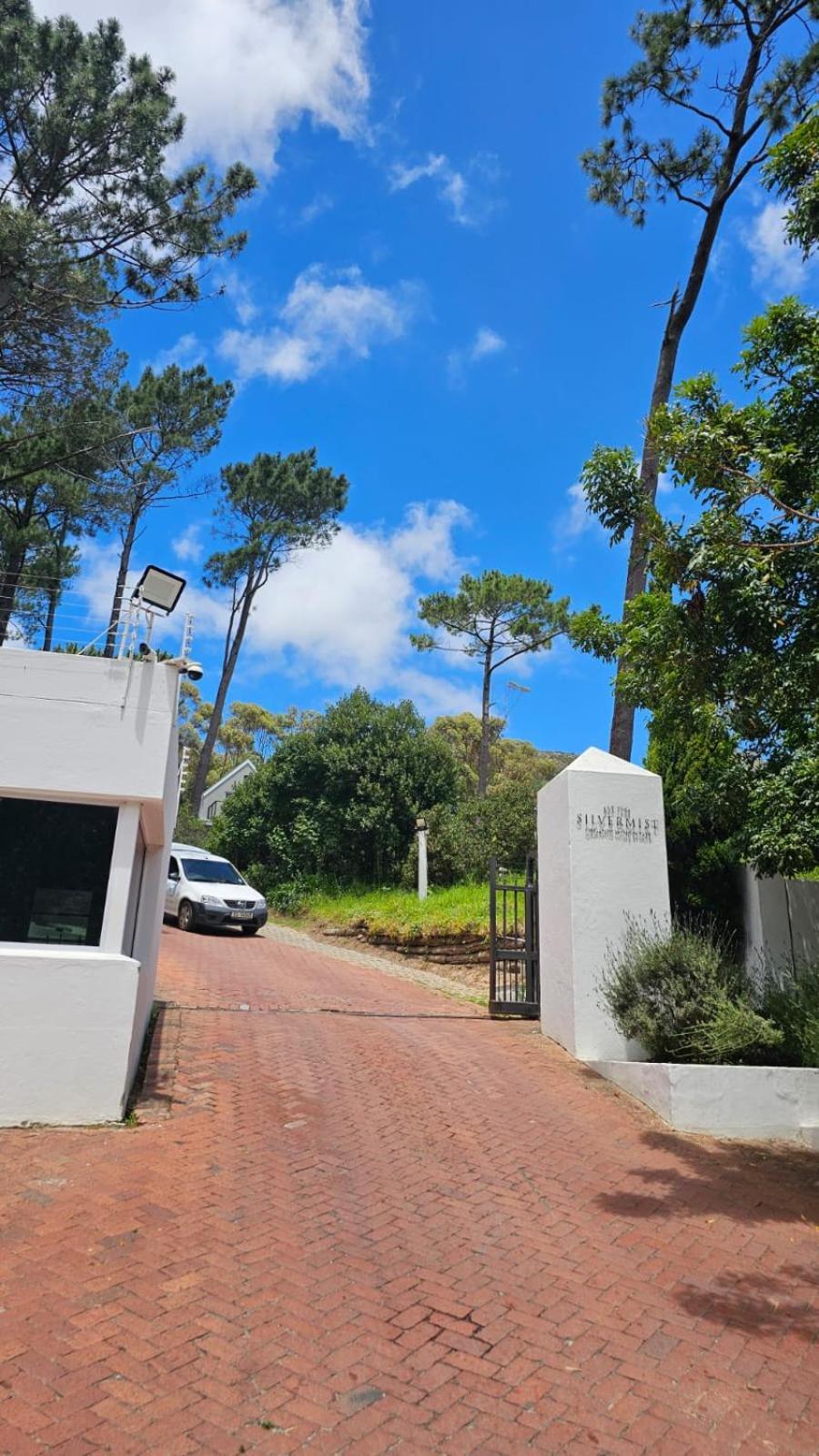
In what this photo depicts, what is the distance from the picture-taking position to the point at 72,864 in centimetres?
603

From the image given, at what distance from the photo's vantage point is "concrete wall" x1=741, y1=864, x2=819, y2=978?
9.23m

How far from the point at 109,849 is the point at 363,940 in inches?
484

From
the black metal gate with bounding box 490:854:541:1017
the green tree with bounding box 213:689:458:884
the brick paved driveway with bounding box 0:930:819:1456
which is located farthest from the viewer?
the green tree with bounding box 213:689:458:884

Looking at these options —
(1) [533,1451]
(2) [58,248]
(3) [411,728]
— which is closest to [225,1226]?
(1) [533,1451]

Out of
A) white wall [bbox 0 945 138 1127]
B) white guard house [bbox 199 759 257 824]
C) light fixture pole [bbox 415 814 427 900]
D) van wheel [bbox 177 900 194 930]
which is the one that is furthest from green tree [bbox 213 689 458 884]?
white guard house [bbox 199 759 257 824]

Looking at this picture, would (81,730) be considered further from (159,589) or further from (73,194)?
(73,194)

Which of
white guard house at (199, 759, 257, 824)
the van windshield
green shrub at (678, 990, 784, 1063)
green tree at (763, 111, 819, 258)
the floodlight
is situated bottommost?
green shrub at (678, 990, 784, 1063)

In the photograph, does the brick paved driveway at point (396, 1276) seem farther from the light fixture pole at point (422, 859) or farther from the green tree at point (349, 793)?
the green tree at point (349, 793)

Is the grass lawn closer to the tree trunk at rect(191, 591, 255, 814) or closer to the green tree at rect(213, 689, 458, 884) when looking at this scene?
the green tree at rect(213, 689, 458, 884)

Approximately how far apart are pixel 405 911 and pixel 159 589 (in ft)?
37.6

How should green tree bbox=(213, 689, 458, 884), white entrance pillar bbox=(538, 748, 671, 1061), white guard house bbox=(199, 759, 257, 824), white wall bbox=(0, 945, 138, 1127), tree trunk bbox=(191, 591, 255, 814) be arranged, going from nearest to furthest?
white wall bbox=(0, 945, 138, 1127) → white entrance pillar bbox=(538, 748, 671, 1061) → green tree bbox=(213, 689, 458, 884) → tree trunk bbox=(191, 591, 255, 814) → white guard house bbox=(199, 759, 257, 824)

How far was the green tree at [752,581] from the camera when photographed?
18.8ft

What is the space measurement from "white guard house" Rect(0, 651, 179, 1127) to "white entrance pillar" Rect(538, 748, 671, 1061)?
13.1ft

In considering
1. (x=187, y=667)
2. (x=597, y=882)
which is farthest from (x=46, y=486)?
(x=597, y=882)
